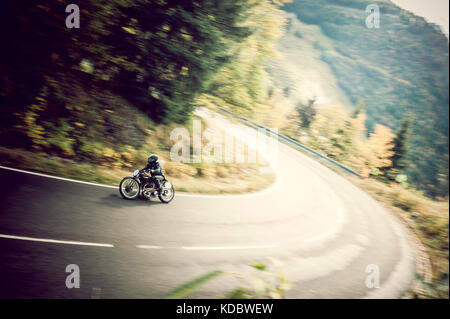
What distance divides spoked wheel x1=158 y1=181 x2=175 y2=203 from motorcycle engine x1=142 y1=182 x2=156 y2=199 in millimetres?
271

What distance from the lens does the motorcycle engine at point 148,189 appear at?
6133 mm

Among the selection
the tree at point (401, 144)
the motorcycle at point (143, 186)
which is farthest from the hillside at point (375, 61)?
the motorcycle at point (143, 186)

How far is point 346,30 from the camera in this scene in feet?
295

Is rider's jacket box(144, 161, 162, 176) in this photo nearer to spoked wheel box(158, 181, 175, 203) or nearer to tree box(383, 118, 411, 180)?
spoked wheel box(158, 181, 175, 203)

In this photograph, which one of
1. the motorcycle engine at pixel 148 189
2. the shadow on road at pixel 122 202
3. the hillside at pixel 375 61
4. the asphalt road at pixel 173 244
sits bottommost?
the asphalt road at pixel 173 244

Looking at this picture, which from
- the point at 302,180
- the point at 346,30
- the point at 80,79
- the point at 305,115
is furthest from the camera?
the point at 346,30

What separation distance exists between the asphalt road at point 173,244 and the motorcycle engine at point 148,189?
0.92 ft

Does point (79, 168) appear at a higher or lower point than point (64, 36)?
lower

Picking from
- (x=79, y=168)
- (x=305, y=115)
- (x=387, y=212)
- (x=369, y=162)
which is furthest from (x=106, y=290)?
(x=305, y=115)

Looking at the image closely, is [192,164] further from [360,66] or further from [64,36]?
[360,66]

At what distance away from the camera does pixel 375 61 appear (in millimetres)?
90000

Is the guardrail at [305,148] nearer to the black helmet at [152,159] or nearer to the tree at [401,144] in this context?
the black helmet at [152,159]
